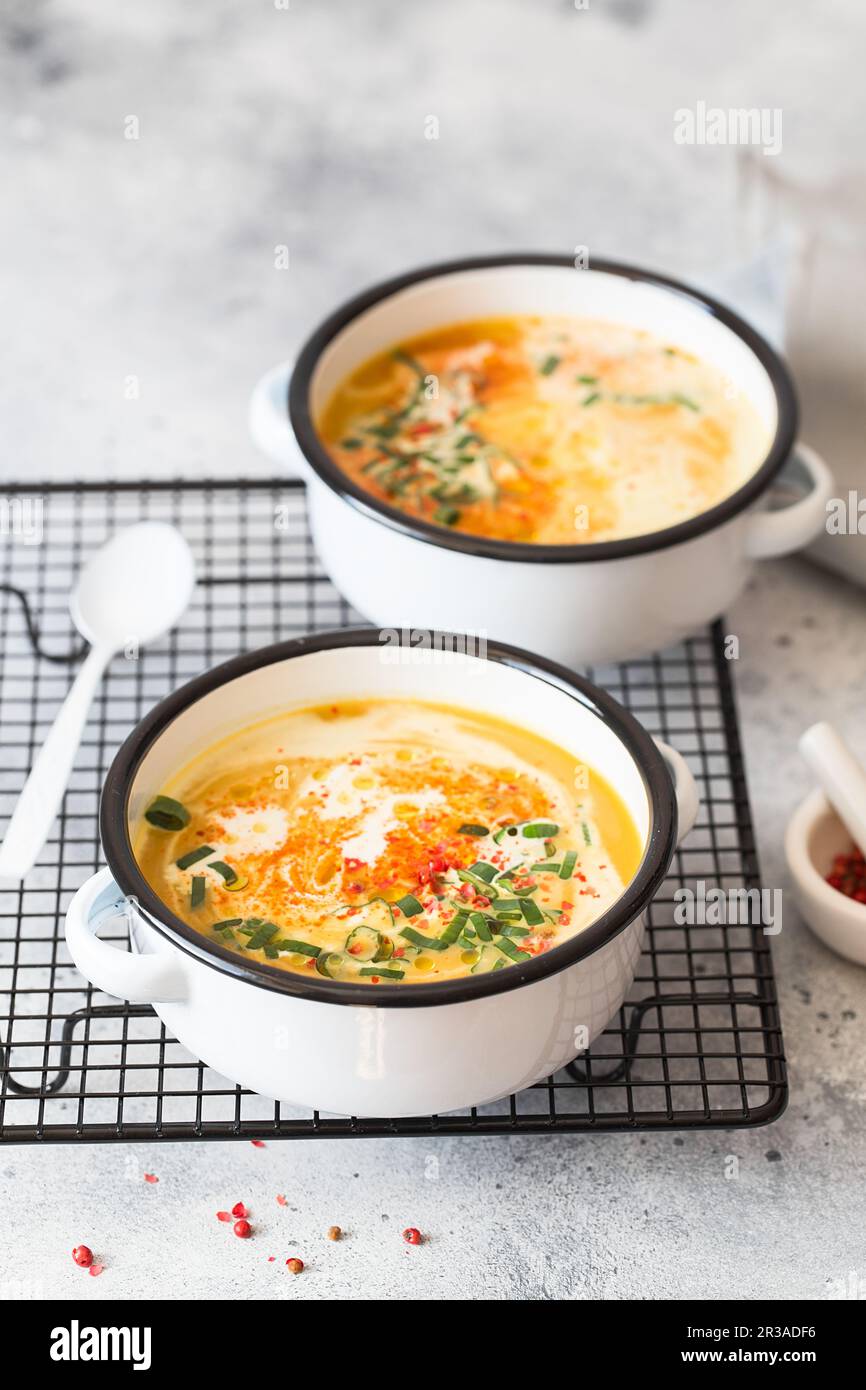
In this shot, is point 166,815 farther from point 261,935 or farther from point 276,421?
point 276,421

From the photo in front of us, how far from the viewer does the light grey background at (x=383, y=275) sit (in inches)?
80.6

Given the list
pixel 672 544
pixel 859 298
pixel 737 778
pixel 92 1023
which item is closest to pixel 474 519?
pixel 672 544

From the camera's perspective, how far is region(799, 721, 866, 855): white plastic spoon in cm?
231

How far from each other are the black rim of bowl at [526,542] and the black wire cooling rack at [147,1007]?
242 millimetres

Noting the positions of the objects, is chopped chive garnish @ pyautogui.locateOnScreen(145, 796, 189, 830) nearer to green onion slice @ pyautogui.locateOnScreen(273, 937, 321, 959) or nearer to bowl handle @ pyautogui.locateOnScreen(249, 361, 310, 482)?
green onion slice @ pyautogui.locateOnScreen(273, 937, 321, 959)

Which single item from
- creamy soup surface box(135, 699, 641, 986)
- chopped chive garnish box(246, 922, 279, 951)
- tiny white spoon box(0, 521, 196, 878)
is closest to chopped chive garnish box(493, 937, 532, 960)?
creamy soup surface box(135, 699, 641, 986)

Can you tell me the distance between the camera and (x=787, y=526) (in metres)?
2.63

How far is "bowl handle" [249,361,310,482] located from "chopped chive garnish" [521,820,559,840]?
816 millimetres

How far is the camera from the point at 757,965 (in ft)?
7.30

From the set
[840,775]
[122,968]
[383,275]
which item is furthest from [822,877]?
[383,275]

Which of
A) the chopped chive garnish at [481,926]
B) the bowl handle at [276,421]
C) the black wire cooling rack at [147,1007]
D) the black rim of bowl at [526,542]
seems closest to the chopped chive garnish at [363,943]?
the chopped chive garnish at [481,926]

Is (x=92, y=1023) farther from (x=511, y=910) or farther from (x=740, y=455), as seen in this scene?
(x=740, y=455)

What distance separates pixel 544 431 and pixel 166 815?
3.29 feet

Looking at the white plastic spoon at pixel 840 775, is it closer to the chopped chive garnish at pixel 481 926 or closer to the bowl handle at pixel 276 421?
the chopped chive garnish at pixel 481 926
